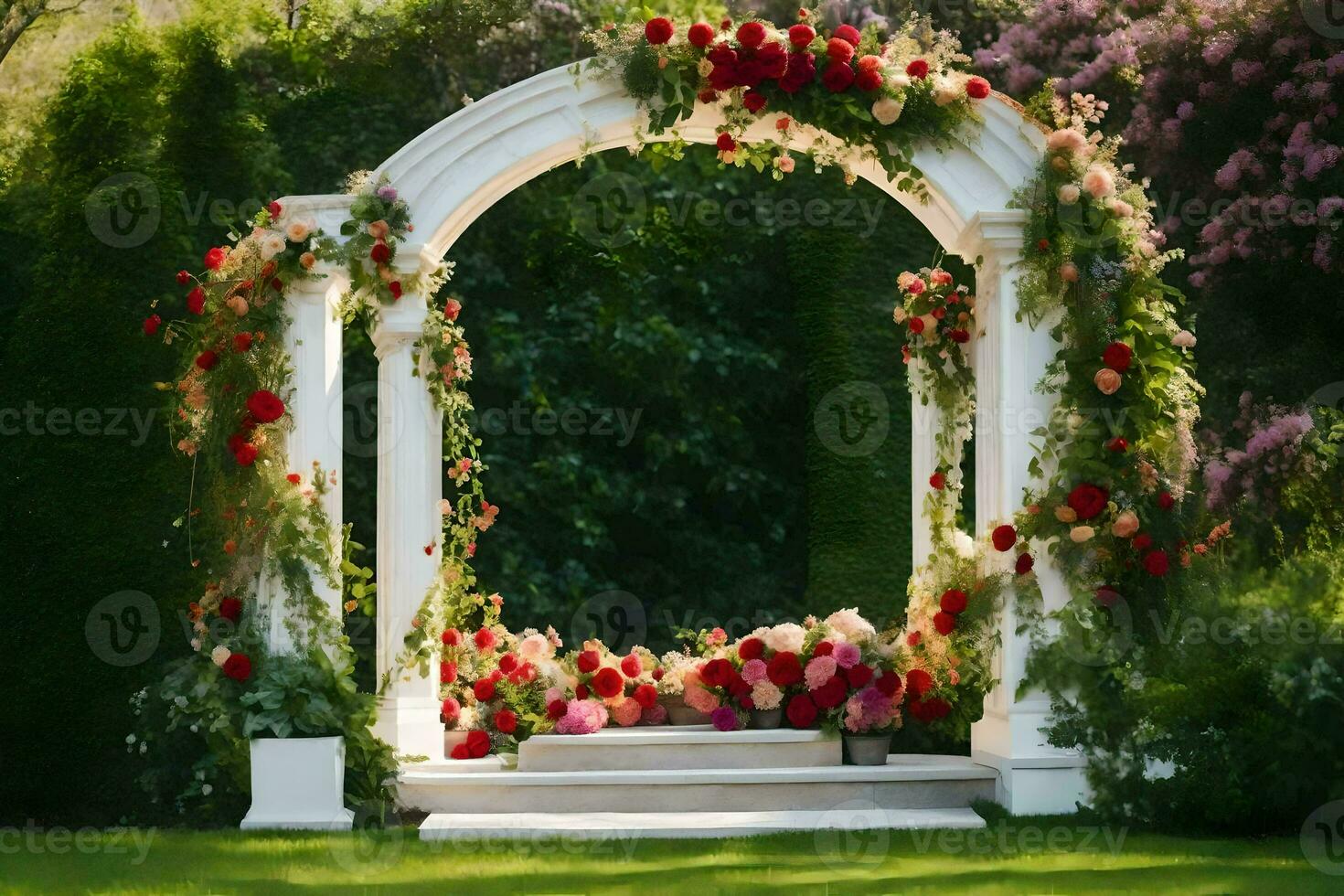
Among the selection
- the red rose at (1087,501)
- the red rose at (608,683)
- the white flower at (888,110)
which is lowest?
the red rose at (608,683)

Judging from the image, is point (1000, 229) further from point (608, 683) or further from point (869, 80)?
point (608, 683)

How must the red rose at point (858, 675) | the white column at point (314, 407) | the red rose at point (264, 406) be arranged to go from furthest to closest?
1. the red rose at point (858, 675)
2. the white column at point (314, 407)
3. the red rose at point (264, 406)

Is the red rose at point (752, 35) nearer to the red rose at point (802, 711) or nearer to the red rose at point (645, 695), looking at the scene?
the red rose at point (802, 711)

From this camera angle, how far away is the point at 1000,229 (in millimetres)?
7773

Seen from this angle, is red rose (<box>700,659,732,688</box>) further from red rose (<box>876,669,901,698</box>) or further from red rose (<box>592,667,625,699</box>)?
red rose (<box>876,669,901,698</box>)

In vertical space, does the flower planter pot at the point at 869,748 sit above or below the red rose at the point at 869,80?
below

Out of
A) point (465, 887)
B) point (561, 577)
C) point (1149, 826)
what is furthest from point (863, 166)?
point (561, 577)

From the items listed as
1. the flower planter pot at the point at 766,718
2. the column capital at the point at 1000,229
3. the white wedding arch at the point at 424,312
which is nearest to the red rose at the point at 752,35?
the white wedding arch at the point at 424,312

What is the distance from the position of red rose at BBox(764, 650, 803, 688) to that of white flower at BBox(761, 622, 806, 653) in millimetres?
93

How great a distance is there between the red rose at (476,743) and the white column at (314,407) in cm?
117

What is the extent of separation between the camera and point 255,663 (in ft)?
25.0

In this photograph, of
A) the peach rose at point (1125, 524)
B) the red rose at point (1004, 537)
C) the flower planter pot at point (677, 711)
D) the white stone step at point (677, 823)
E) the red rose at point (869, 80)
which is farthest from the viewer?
the flower planter pot at point (677, 711)

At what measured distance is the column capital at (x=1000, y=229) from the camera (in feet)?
25.4

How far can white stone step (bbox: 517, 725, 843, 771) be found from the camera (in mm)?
8195
